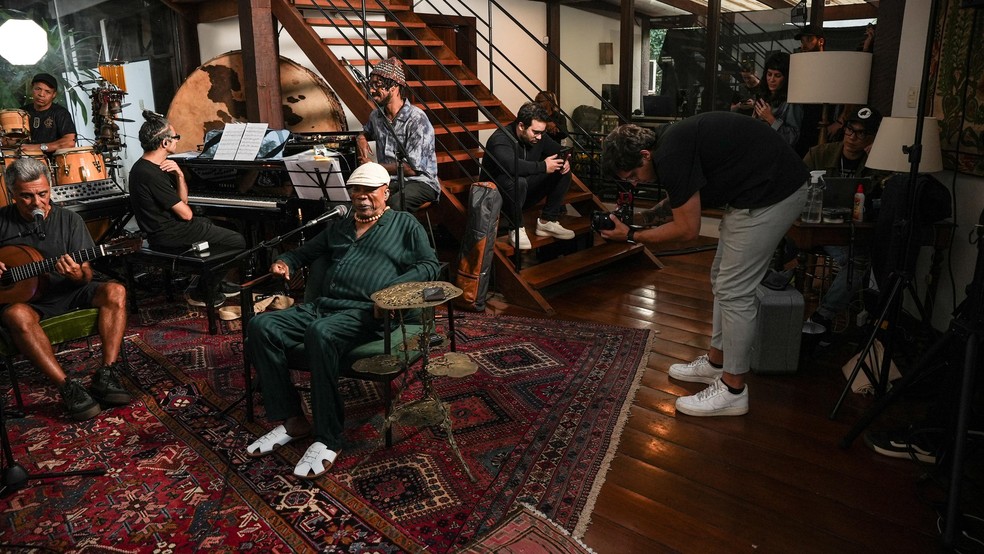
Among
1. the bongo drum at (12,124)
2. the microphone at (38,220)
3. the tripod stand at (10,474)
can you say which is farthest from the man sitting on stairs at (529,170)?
the bongo drum at (12,124)

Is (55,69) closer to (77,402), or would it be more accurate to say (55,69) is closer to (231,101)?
(231,101)

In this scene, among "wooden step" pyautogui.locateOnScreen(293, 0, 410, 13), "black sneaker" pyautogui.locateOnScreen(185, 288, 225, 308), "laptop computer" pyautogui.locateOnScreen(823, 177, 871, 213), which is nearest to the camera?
"laptop computer" pyautogui.locateOnScreen(823, 177, 871, 213)

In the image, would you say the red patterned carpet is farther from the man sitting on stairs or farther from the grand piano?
the man sitting on stairs

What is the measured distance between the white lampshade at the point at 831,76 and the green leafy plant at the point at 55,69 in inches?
246

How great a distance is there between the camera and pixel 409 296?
2.72 m

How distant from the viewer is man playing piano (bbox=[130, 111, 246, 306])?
15.0ft

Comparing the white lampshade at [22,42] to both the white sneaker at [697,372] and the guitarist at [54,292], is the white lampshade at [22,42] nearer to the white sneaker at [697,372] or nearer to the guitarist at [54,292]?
the guitarist at [54,292]

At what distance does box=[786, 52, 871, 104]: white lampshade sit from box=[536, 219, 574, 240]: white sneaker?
6.27 feet

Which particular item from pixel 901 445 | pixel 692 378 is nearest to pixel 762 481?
pixel 901 445

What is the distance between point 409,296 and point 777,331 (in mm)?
2125

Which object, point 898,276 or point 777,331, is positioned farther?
point 777,331

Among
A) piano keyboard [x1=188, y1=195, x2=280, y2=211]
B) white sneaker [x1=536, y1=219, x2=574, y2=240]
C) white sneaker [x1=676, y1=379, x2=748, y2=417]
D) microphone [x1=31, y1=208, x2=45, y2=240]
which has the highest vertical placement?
microphone [x1=31, y1=208, x2=45, y2=240]

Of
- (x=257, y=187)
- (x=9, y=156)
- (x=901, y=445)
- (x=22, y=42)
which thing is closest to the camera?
(x=901, y=445)

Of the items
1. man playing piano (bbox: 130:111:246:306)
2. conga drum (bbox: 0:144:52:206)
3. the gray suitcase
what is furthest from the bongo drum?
the gray suitcase
